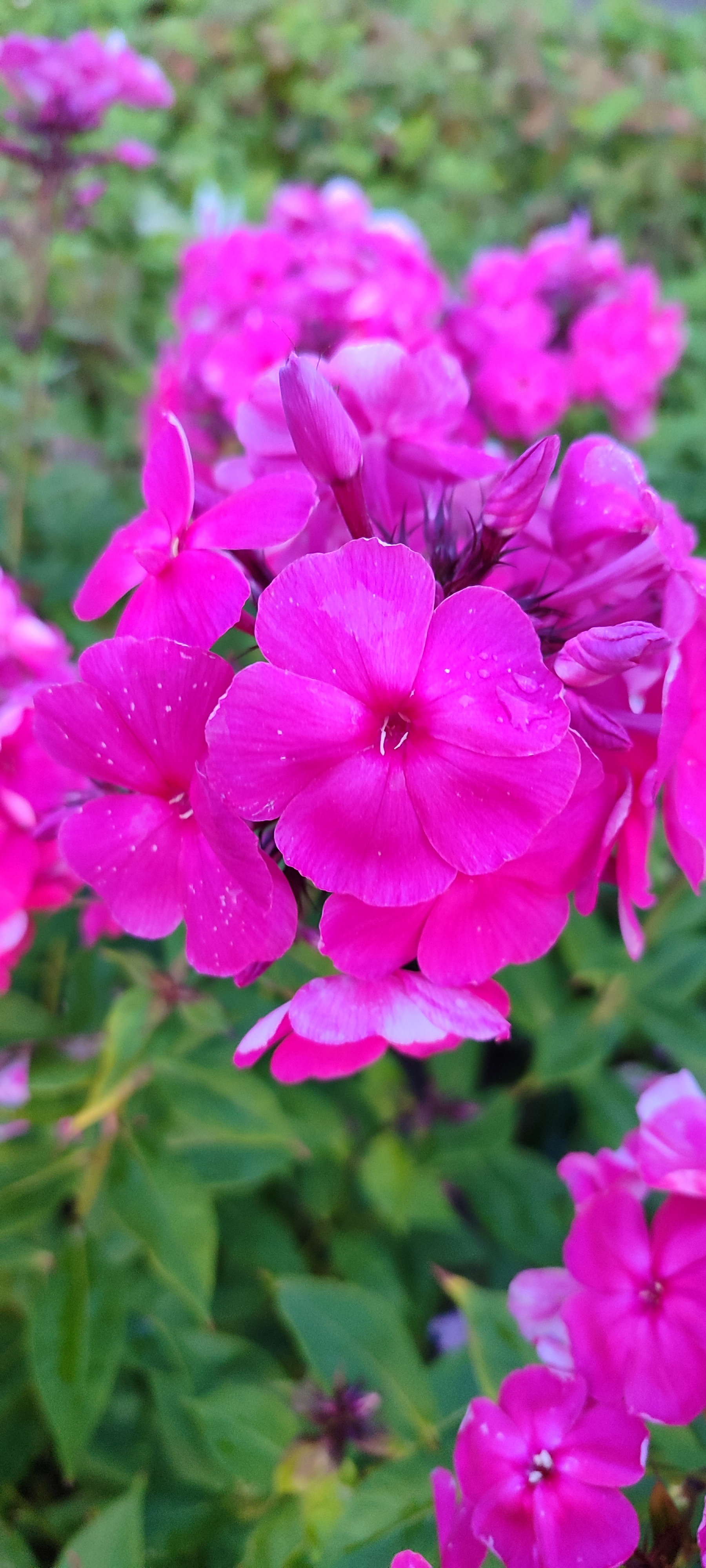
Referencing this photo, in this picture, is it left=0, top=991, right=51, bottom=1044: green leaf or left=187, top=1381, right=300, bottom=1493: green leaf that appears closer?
left=187, top=1381, right=300, bottom=1493: green leaf

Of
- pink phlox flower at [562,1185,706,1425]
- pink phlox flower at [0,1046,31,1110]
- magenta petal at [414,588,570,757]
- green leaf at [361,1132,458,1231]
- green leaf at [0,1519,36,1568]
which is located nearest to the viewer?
magenta petal at [414,588,570,757]

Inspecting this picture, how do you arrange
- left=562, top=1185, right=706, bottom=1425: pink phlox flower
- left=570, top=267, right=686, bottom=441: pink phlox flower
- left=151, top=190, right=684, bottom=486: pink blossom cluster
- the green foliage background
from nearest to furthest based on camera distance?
left=562, top=1185, right=706, bottom=1425: pink phlox flower → the green foliage background → left=151, top=190, right=684, bottom=486: pink blossom cluster → left=570, top=267, right=686, bottom=441: pink phlox flower

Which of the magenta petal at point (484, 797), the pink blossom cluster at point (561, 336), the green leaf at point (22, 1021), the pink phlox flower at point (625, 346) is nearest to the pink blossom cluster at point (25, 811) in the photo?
the green leaf at point (22, 1021)

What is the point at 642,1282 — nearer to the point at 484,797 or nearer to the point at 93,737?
the point at 484,797

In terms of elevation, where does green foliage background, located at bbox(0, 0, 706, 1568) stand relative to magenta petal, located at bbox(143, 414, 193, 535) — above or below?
below

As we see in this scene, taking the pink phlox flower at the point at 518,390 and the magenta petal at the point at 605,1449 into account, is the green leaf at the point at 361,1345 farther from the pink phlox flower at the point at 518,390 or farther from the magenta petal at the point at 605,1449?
the pink phlox flower at the point at 518,390

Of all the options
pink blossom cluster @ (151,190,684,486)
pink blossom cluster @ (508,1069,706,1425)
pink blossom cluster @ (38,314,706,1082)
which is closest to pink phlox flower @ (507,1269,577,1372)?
pink blossom cluster @ (508,1069,706,1425)

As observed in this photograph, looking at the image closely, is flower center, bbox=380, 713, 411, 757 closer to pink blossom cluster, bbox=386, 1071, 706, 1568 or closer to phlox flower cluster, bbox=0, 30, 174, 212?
pink blossom cluster, bbox=386, 1071, 706, 1568

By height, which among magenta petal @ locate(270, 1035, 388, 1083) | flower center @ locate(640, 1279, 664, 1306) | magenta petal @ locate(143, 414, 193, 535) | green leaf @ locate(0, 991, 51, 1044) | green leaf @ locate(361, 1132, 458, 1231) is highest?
magenta petal @ locate(143, 414, 193, 535)
